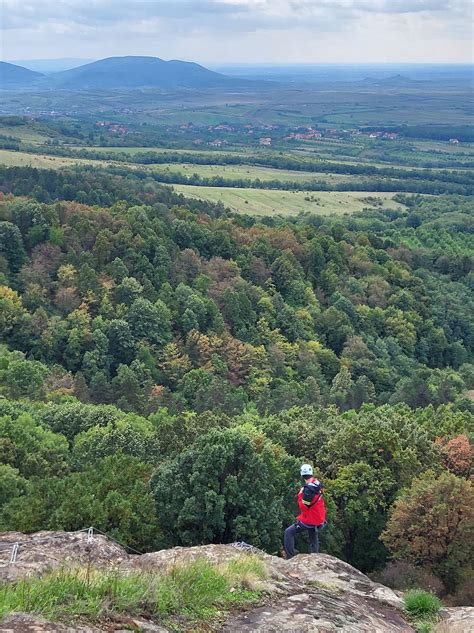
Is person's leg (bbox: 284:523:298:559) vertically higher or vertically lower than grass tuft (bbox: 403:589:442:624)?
lower

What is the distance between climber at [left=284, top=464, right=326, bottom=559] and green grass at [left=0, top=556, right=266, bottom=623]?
421 centimetres

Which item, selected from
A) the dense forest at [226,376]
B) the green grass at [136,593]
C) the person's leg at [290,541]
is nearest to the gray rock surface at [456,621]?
the green grass at [136,593]

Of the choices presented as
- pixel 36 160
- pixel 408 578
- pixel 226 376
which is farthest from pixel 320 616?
pixel 36 160

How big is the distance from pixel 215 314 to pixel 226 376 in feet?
31.4

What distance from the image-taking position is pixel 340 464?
33312mm

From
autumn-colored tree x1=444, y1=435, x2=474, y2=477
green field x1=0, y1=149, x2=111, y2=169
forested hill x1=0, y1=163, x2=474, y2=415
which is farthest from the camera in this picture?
green field x1=0, y1=149, x2=111, y2=169

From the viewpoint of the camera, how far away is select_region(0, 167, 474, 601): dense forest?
26.0 m

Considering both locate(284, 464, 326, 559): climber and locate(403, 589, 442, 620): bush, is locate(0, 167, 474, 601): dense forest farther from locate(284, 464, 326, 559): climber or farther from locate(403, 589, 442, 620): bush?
locate(403, 589, 442, 620): bush

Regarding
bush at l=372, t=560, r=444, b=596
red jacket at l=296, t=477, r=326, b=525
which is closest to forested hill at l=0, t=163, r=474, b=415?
bush at l=372, t=560, r=444, b=596

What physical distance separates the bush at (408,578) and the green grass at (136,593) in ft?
34.6

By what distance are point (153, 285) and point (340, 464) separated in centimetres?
5312

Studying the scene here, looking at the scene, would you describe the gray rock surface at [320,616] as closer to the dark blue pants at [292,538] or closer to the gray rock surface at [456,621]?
the gray rock surface at [456,621]

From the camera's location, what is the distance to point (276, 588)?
47.6ft

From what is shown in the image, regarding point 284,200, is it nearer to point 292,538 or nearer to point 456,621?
point 292,538
